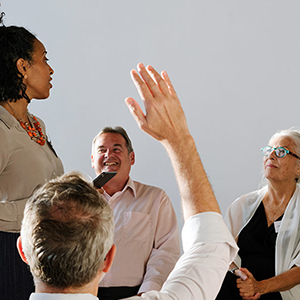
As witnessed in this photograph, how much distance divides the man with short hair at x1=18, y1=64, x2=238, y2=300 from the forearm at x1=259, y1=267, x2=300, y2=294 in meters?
1.60

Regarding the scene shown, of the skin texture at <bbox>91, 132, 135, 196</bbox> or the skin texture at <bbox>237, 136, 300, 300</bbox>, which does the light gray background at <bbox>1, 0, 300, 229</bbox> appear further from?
the skin texture at <bbox>91, 132, 135, 196</bbox>

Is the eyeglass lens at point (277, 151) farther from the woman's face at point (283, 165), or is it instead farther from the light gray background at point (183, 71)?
the light gray background at point (183, 71)

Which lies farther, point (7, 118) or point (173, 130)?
point (7, 118)

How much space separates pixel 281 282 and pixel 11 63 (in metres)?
1.73

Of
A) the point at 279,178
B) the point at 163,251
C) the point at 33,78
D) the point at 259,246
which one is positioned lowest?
the point at 259,246

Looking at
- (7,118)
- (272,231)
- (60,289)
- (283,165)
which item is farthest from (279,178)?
(60,289)

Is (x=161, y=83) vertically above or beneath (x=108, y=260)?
above

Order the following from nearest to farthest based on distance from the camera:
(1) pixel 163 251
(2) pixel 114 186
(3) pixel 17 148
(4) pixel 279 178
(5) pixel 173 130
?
(5) pixel 173 130 < (3) pixel 17 148 < (1) pixel 163 251 < (2) pixel 114 186 < (4) pixel 279 178

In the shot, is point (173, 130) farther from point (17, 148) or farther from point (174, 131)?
point (17, 148)

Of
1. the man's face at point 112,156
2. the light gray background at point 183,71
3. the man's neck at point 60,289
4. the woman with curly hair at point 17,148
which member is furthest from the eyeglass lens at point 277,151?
the man's neck at point 60,289

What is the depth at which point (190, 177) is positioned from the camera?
0.91 m

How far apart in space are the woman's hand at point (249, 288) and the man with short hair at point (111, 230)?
1.54m

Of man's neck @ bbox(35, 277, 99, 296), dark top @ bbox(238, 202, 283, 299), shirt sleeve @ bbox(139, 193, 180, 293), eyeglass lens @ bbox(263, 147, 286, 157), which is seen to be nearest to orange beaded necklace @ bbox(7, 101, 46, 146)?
shirt sleeve @ bbox(139, 193, 180, 293)

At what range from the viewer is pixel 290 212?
2609mm
